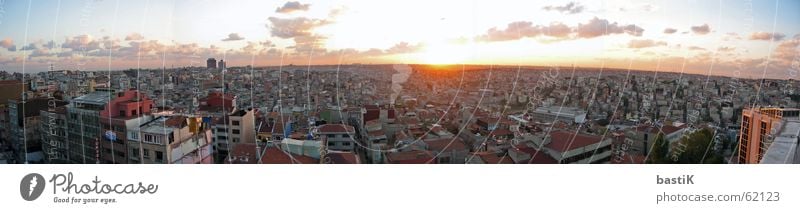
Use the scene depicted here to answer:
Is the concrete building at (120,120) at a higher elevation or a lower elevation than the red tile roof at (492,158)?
higher

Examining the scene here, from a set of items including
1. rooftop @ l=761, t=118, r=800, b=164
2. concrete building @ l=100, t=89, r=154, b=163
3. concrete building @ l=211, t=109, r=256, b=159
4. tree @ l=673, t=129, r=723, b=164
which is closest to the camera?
rooftop @ l=761, t=118, r=800, b=164

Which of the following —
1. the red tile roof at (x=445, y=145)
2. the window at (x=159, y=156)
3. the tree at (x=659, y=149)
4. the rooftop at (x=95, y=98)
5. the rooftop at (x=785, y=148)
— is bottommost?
the tree at (x=659, y=149)

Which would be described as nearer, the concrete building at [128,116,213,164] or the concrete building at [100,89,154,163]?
the concrete building at [128,116,213,164]

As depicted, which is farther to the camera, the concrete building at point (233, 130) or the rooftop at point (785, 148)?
the concrete building at point (233, 130)

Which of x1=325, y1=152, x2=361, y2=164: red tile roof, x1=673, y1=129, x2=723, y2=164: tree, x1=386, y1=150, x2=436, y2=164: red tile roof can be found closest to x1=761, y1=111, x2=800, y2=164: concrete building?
x1=673, y1=129, x2=723, y2=164: tree

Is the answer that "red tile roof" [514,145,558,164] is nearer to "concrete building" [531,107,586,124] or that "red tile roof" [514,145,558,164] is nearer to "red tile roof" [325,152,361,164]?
"concrete building" [531,107,586,124]

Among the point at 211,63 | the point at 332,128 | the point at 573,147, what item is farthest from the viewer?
the point at 332,128

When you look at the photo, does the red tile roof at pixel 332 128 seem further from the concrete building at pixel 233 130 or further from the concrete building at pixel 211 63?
the concrete building at pixel 211 63

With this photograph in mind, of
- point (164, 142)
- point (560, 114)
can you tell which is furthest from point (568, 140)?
point (164, 142)

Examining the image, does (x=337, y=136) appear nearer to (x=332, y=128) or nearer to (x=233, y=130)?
(x=332, y=128)

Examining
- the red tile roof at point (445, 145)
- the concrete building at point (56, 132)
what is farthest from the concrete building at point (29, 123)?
the red tile roof at point (445, 145)

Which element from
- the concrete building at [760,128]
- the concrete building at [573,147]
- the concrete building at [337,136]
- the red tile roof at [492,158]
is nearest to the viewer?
the concrete building at [760,128]
